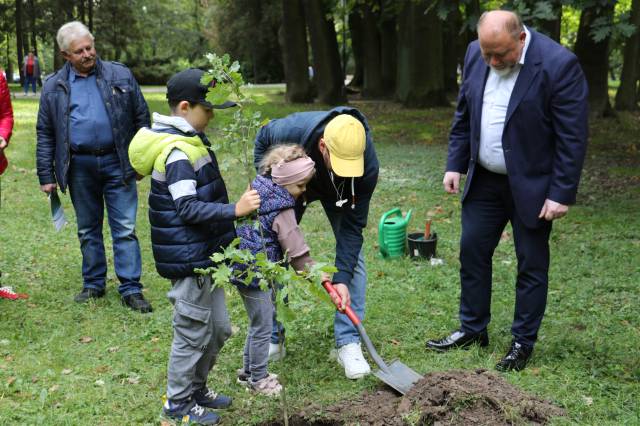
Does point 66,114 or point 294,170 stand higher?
point 66,114

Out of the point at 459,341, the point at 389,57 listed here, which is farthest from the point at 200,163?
the point at 389,57

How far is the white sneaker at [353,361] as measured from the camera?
4.12m

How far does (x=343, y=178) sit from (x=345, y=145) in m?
0.40

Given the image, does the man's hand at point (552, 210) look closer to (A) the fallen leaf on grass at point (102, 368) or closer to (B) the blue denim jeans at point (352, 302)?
(B) the blue denim jeans at point (352, 302)

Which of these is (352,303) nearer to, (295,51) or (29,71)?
(295,51)

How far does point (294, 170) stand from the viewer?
3504mm

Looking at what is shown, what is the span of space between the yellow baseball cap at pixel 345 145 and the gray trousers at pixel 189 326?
873 millimetres

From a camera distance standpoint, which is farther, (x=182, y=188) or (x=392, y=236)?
(x=392, y=236)

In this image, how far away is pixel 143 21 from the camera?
144 feet

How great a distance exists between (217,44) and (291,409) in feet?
126

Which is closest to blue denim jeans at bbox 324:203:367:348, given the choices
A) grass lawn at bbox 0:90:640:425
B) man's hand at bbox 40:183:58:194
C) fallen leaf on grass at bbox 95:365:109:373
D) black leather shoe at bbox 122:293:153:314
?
grass lawn at bbox 0:90:640:425

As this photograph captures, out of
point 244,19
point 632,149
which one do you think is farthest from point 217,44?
point 632,149

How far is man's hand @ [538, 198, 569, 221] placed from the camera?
392 cm

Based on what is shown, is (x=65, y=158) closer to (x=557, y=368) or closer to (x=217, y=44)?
(x=557, y=368)
